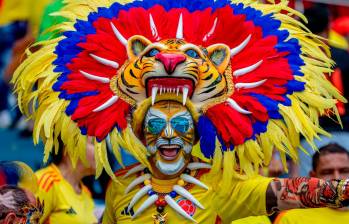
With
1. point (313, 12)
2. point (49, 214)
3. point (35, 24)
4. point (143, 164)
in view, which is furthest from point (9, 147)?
point (143, 164)

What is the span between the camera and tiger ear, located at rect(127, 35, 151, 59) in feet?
15.7

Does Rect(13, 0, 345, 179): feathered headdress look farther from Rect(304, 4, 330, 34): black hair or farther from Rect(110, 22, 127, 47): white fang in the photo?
Rect(304, 4, 330, 34): black hair

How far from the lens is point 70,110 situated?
4.81m

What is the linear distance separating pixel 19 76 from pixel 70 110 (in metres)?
0.37

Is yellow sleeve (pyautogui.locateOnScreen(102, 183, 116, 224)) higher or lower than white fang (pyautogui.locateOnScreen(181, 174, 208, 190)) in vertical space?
lower

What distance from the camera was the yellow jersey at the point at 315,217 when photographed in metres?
5.41

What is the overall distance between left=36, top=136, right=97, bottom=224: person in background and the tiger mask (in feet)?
3.63

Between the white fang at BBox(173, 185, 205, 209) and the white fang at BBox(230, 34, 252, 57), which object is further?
the white fang at BBox(230, 34, 252, 57)

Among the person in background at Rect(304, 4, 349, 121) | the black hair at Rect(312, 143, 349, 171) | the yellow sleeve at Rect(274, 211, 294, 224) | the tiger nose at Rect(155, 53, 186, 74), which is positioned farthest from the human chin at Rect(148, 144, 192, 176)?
the person in background at Rect(304, 4, 349, 121)

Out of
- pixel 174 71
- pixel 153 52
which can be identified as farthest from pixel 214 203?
pixel 153 52

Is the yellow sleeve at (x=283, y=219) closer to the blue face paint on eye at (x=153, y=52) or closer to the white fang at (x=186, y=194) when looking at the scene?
the white fang at (x=186, y=194)

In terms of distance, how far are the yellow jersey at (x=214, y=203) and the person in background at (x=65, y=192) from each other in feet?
3.51

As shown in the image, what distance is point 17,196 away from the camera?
420cm

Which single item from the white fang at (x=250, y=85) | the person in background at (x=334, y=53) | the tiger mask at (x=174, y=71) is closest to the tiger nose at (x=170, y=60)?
the tiger mask at (x=174, y=71)
